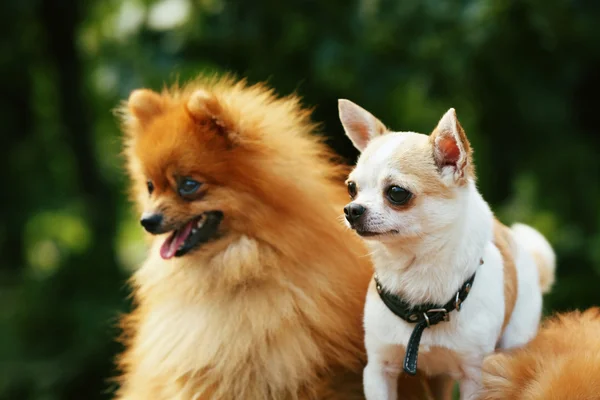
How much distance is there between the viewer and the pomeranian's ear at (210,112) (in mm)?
2611

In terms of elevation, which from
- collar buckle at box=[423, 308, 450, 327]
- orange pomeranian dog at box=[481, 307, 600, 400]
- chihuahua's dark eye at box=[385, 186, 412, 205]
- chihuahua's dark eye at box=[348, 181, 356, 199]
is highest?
chihuahua's dark eye at box=[348, 181, 356, 199]

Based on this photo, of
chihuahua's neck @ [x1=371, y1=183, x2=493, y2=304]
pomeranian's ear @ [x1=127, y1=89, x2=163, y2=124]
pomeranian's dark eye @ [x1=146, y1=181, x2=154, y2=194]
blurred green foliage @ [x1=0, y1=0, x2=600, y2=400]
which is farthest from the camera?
blurred green foliage @ [x1=0, y1=0, x2=600, y2=400]

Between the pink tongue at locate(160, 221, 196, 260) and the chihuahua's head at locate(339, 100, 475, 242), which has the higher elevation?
the pink tongue at locate(160, 221, 196, 260)

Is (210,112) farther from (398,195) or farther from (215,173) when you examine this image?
(398,195)

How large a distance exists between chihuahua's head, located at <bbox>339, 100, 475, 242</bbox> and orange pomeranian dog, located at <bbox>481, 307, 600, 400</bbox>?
16.8 inches

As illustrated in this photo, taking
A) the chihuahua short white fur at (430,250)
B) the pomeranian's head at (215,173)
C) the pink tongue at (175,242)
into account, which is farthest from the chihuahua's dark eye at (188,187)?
the chihuahua short white fur at (430,250)

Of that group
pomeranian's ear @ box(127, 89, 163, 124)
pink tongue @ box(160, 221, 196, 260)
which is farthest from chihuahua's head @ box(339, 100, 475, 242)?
pomeranian's ear @ box(127, 89, 163, 124)

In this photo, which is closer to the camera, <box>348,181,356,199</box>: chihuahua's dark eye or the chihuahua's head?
the chihuahua's head

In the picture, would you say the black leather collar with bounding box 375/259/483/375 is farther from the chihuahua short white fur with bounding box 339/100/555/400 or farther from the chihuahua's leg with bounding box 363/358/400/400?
the chihuahua's leg with bounding box 363/358/400/400

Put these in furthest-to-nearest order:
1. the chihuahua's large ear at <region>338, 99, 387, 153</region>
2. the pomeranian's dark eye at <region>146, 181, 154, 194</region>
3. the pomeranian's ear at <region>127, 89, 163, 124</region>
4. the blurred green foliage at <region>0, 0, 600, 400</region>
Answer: the blurred green foliage at <region>0, 0, 600, 400</region> → the pomeranian's ear at <region>127, 89, 163, 124</region> → the pomeranian's dark eye at <region>146, 181, 154, 194</region> → the chihuahua's large ear at <region>338, 99, 387, 153</region>

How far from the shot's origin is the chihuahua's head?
2086 millimetres

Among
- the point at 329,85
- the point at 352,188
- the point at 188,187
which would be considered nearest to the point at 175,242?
the point at 188,187

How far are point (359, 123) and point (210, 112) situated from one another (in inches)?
21.5

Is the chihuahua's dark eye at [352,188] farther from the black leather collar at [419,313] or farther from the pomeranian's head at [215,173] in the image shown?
the pomeranian's head at [215,173]
